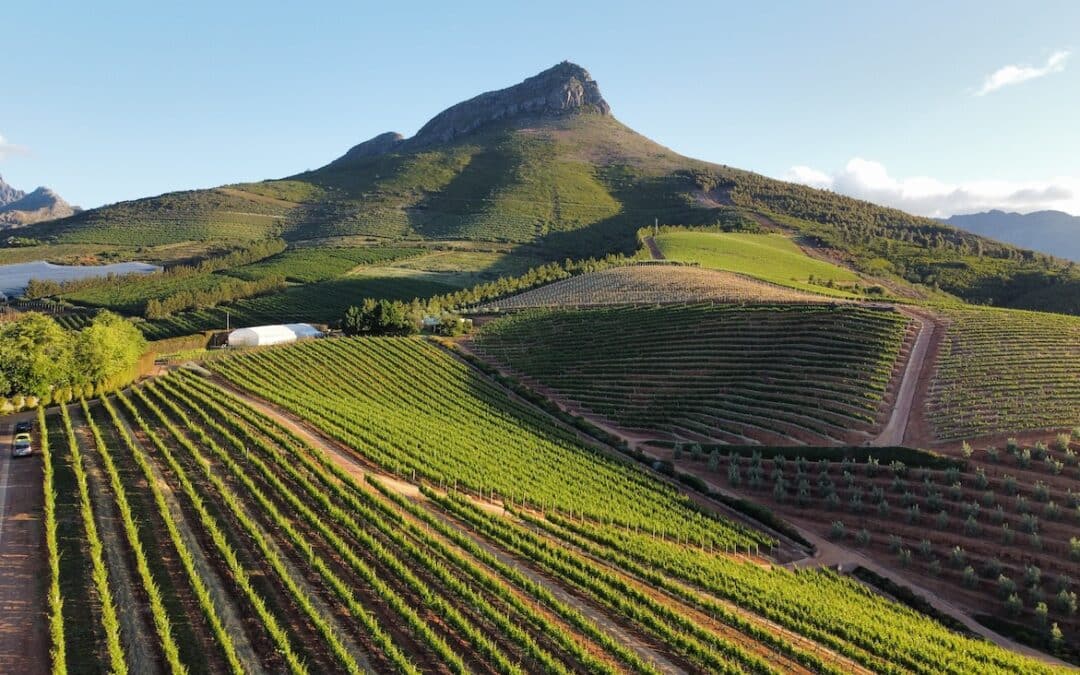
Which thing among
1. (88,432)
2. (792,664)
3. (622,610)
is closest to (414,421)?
(88,432)

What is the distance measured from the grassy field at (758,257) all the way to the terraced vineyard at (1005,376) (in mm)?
34474

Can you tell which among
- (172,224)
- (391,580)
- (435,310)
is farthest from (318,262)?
(391,580)

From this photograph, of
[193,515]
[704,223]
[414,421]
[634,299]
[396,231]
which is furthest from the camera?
[396,231]

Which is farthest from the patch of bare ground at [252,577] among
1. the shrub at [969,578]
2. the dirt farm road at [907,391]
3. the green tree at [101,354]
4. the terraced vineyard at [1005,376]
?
the terraced vineyard at [1005,376]

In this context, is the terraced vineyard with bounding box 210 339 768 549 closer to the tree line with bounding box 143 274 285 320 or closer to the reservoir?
the tree line with bounding box 143 274 285 320

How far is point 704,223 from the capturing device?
161 metres

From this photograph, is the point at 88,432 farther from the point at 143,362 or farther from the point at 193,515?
the point at 143,362

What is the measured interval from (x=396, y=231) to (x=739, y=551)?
6379 inches

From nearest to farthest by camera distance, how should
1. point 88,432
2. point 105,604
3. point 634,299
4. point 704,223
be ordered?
point 105,604, point 88,432, point 634,299, point 704,223

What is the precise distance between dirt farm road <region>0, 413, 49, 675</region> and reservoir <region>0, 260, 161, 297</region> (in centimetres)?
13001

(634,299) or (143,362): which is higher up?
(634,299)

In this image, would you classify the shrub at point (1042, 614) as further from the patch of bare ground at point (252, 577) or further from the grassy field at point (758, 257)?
the grassy field at point (758, 257)

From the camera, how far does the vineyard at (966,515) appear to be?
90.1 ft

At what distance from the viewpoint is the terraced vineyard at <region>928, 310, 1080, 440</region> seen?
38.3m
